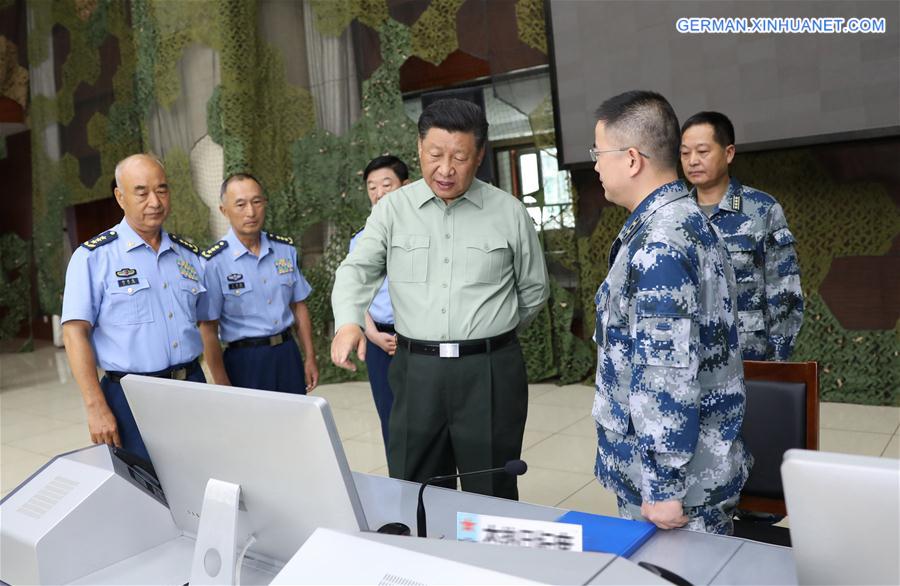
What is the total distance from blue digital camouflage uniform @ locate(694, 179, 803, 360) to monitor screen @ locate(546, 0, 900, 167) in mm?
1728

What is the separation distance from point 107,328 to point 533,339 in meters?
3.59

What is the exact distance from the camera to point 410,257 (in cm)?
245

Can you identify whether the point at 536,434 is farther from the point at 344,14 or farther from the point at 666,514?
the point at 344,14

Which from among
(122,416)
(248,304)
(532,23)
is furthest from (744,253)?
(532,23)

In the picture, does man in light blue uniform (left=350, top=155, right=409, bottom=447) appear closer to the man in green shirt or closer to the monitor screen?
the man in green shirt

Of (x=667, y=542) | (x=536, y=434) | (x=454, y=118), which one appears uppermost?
(x=454, y=118)

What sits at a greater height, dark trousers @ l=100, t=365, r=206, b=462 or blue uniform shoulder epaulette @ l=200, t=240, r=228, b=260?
blue uniform shoulder epaulette @ l=200, t=240, r=228, b=260

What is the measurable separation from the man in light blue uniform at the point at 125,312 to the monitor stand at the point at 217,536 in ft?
4.72

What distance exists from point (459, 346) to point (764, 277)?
4.40ft

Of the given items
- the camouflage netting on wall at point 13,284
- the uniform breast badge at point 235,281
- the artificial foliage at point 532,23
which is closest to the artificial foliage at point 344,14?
the artificial foliage at point 532,23

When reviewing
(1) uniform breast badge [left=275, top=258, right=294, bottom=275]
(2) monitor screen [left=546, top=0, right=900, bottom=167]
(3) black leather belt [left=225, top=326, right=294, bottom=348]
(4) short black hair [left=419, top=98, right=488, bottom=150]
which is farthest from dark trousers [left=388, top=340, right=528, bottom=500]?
(2) monitor screen [left=546, top=0, right=900, bottom=167]

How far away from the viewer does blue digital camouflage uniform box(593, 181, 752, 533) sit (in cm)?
145

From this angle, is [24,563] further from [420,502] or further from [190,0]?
[190,0]

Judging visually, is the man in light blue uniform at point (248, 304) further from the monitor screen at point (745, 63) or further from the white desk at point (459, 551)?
the monitor screen at point (745, 63)
